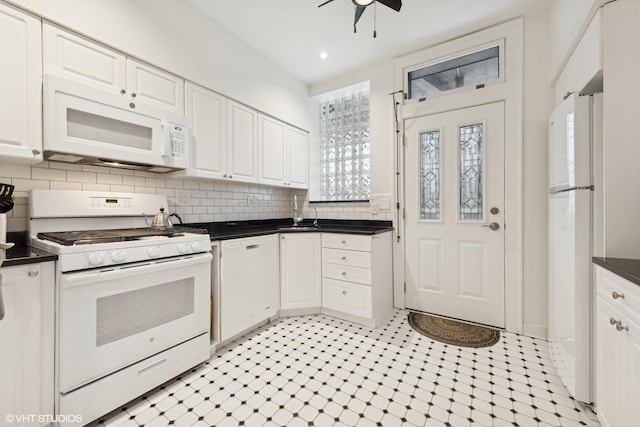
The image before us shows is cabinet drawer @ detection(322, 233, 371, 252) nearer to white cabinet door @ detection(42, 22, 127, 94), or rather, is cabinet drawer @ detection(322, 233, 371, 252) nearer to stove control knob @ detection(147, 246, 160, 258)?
stove control knob @ detection(147, 246, 160, 258)

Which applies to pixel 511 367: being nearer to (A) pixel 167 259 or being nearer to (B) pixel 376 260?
(B) pixel 376 260

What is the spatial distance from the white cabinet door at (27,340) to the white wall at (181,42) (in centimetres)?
146

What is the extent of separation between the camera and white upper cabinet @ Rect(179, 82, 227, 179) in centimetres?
225

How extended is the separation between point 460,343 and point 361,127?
256 centimetres

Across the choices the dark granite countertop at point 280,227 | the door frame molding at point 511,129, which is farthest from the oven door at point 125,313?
the door frame molding at point 511,129

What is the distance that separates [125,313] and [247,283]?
3.11 feet

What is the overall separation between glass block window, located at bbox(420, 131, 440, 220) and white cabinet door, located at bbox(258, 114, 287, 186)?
5.15ft

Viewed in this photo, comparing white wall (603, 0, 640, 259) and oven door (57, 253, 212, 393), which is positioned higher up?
white wall (603, 0, 640, 259)

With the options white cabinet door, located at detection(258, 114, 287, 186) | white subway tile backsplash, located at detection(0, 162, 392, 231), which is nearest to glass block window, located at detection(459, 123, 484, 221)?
white subway tile backsplash, located at detection(0, 162, 392, 231)

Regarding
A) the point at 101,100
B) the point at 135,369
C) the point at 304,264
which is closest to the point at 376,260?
the point at 304,264

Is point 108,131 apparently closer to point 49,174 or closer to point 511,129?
point 49,174

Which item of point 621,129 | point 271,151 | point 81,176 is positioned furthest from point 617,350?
point 81,176

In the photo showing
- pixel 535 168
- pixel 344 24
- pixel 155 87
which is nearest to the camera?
pixel 155 87

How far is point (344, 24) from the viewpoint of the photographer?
2.46 m
